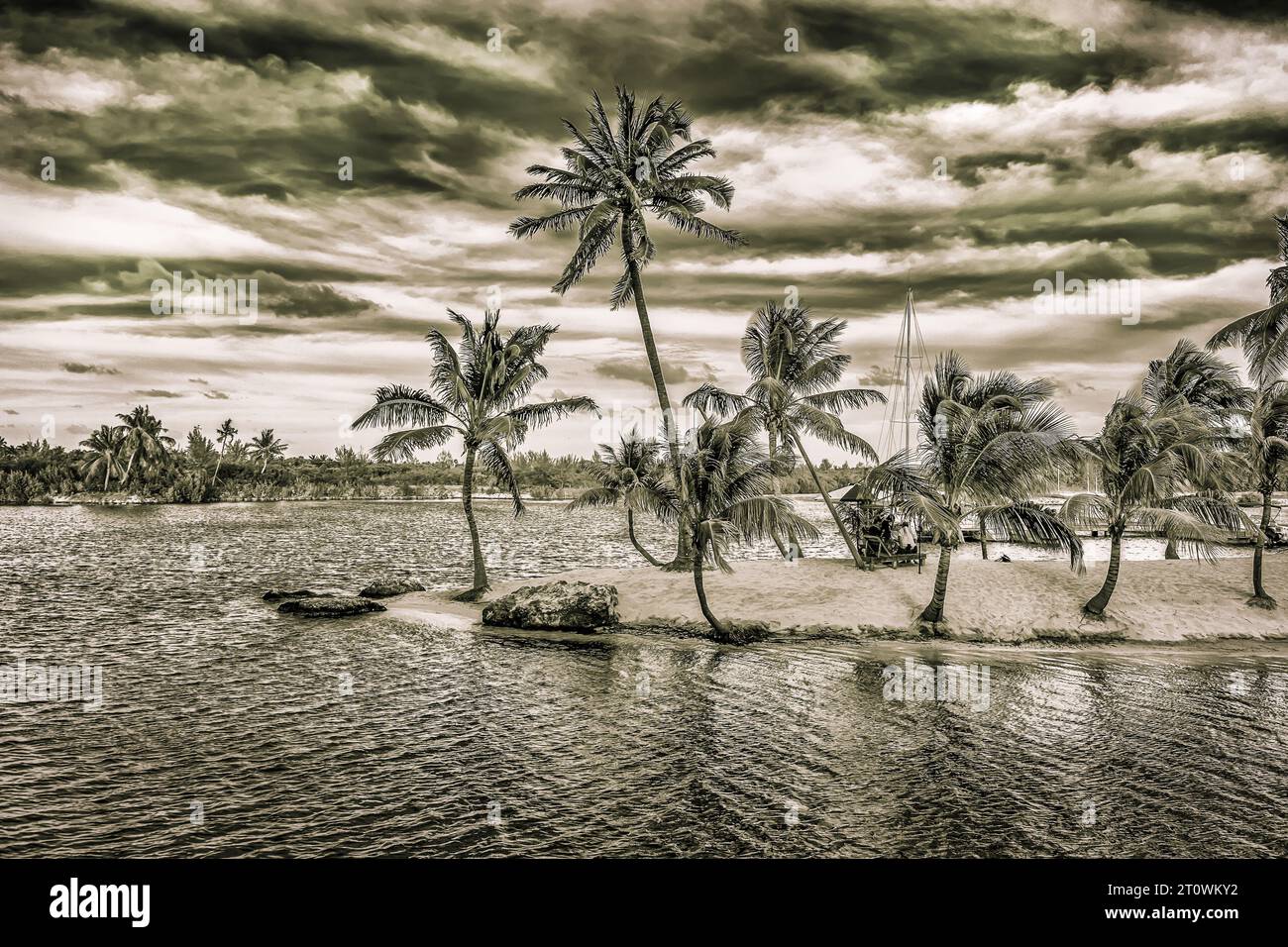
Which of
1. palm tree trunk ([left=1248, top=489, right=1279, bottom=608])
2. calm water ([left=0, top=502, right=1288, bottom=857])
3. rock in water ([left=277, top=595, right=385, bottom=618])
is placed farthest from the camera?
rock in water ([left=277, top=595, right=385, bottom=618])

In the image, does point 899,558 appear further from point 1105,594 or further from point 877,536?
point 1105,594

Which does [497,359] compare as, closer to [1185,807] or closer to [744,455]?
[744,455]

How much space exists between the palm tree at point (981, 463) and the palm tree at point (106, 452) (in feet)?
525

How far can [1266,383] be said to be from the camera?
92.6 ft

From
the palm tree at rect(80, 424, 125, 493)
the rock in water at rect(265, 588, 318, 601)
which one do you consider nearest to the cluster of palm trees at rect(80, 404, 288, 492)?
the palm tree at rect(80, 424, 125, 493)

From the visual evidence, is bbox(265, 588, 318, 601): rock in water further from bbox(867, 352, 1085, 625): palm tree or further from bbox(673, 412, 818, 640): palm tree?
bbox(867, 352, 1085, 625): palm tree

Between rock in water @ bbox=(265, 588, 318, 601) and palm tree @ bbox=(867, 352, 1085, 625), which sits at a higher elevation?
palm tree @ bbox=(867, 352, 1085, 625)

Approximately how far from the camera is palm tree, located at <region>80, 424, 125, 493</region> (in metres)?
137

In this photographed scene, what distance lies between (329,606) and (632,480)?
46.7ft

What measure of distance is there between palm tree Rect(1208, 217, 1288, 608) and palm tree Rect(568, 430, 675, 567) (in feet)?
72.4

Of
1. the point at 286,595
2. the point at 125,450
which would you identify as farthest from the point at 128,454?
the point at 286,595

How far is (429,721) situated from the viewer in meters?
15.5

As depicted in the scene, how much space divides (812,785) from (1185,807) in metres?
5.82
